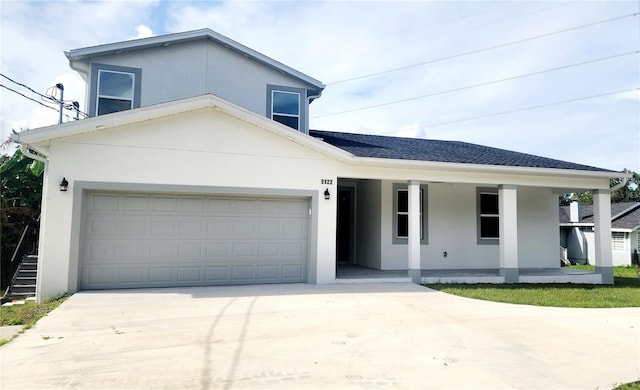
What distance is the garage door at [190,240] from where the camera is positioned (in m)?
8.68

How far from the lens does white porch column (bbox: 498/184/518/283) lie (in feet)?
37.6

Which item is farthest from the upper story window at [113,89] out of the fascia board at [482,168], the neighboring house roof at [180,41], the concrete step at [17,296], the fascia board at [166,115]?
the fascia board at [482,168]

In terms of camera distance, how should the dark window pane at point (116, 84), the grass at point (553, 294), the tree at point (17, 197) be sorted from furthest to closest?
the tree at point (17, 197)
the dark window pane at point (116, 84)
the grass at point (553, 294)

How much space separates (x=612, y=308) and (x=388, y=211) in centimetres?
615

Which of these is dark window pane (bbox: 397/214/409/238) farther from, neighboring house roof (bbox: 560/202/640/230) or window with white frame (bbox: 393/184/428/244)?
neighboring house roof (bbox: 560/202/640/230)

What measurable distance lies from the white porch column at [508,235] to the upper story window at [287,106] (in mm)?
6288

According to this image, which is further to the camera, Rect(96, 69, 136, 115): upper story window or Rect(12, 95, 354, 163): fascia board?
Rect(96, 69, 136, 115): upper story window

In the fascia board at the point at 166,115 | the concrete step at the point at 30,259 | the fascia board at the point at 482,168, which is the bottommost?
the concrete step at the point at 30,259

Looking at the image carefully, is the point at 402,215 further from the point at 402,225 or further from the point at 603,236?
the point at 603,236

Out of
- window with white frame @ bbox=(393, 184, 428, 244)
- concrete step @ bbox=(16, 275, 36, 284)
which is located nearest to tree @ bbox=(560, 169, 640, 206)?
window with white frame @ bbox=(393, 184, 428, 244)

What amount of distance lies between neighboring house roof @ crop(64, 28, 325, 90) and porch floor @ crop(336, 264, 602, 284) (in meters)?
6.10

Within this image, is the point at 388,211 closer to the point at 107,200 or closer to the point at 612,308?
the point at 612,308

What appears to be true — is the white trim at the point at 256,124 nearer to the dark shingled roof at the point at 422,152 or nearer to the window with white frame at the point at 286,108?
the dark shingled roof at the point at 422,152

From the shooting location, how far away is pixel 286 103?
505 inches
